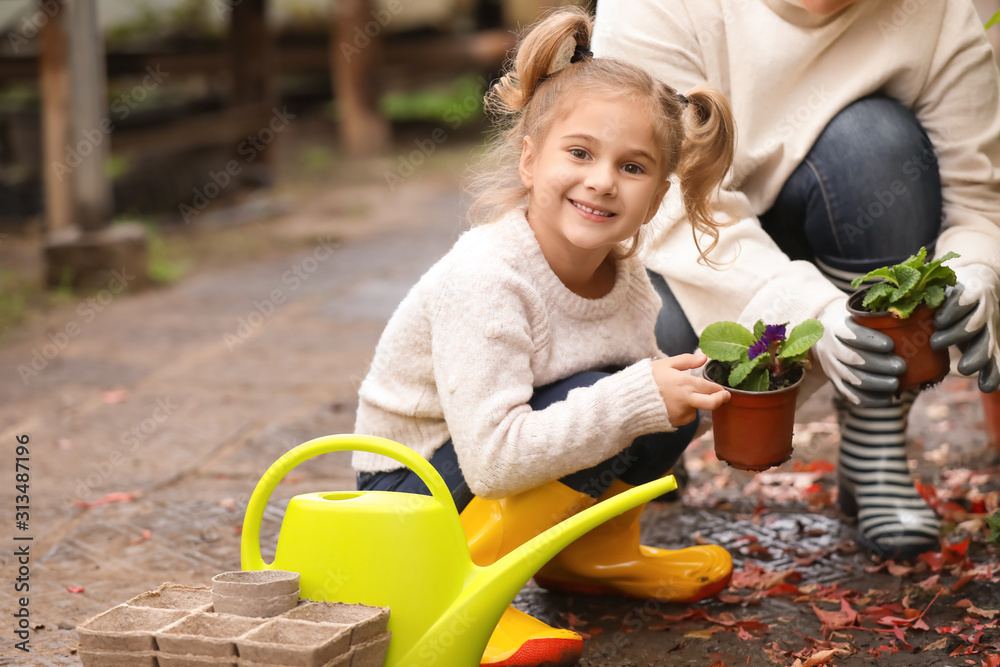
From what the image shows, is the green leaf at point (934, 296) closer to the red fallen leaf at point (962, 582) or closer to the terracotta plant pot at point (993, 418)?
the red fallen leaf at point (962, 582)

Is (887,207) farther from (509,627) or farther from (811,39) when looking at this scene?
(509,627)

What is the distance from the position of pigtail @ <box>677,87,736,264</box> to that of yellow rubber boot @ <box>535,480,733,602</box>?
1.59ft

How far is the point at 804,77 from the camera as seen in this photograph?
1918 mm

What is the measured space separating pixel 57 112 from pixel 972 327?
151 inches

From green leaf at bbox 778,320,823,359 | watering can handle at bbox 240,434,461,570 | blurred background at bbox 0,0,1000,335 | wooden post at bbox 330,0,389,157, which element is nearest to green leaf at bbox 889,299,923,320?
green leaf at bbox 778,320,823,359

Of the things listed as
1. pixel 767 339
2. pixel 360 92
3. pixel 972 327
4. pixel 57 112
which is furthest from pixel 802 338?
pixel 360 92

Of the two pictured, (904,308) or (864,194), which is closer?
(904,308)

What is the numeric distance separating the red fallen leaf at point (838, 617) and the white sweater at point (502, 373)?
0.45 metres

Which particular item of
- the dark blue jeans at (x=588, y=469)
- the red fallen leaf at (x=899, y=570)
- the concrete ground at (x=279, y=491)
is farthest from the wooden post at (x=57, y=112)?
the red fallen leaf at (x=899, y=570)

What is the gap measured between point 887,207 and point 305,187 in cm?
561

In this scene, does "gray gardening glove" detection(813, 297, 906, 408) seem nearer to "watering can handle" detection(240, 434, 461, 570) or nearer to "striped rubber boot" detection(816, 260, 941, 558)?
"striped rubber boot" detection(816, 260, 941, 558)

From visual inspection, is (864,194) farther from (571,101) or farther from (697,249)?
(571,101)

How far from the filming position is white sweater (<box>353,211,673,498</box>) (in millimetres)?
1422

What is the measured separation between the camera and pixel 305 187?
703 cm
